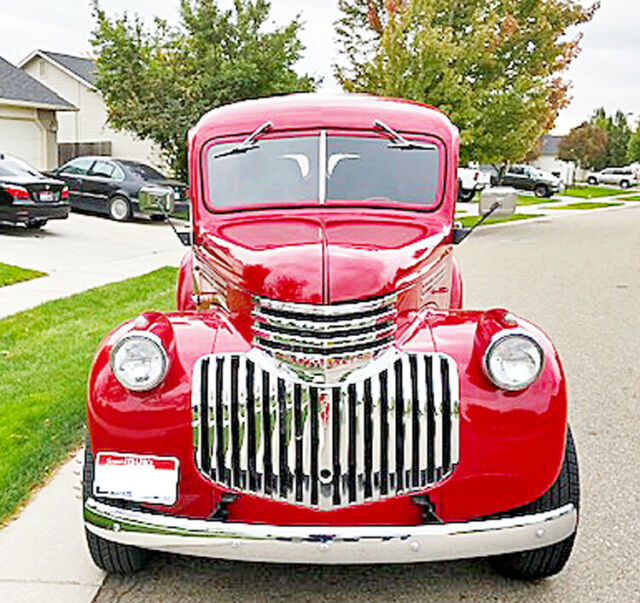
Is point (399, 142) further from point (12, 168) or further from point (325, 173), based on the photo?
point (12, 168)

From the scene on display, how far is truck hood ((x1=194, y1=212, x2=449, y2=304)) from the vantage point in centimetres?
346

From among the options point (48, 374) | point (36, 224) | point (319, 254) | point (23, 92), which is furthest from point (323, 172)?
point (23, 92)

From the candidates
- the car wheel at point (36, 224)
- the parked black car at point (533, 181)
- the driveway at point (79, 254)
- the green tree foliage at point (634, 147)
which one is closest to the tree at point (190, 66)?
the driveway at point (79, 254)

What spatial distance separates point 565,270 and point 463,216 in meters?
11.7

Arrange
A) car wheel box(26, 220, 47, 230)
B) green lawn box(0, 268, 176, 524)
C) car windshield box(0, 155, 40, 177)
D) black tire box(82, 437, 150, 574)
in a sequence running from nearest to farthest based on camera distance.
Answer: black tire box(82, 437, 150, 574)
green lawn box(0, 268, 176, 524)
car windshield box(0, 155, 40, 177)
car wheel box(26, 220, 47, 230)

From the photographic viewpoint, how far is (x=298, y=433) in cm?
323

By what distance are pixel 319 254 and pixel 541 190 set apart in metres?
42.4

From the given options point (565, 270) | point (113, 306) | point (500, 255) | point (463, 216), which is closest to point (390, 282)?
point (113, 306)

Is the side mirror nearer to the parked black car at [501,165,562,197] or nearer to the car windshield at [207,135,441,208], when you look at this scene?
the car windshield at [207,135,441,208]

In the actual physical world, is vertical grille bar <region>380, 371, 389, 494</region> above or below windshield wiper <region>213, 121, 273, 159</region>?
below

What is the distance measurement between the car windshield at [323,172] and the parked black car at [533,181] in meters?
39.7

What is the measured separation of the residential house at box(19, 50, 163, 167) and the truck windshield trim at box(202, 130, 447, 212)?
92.1ft

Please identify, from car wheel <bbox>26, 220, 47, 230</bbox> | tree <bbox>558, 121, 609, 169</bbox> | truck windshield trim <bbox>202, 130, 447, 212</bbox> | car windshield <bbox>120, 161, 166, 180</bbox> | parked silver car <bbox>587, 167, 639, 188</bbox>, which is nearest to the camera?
truck windshield trim <bbox>202, 130, 447, 212</bbox>

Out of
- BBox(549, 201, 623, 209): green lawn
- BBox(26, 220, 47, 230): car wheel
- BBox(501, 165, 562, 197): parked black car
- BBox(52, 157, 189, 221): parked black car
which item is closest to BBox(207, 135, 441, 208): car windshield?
BBox(26, 220, 47, 230): car wheel
